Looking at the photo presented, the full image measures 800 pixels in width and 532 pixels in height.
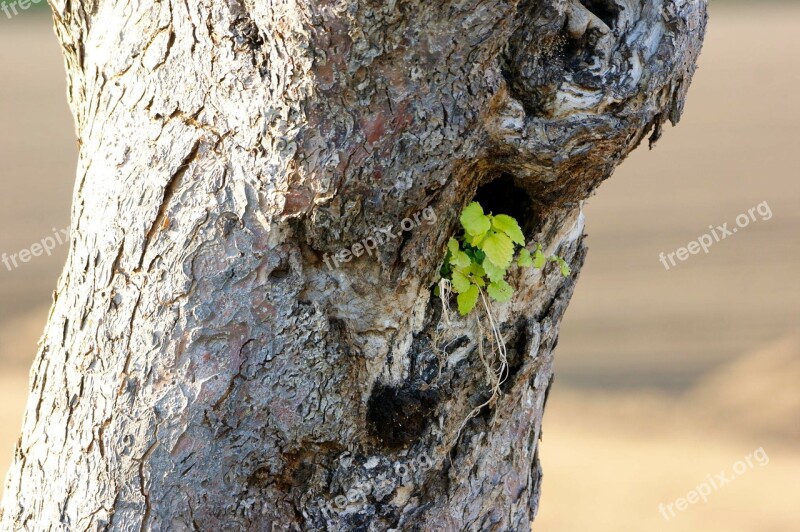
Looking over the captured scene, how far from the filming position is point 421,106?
66.1 inches

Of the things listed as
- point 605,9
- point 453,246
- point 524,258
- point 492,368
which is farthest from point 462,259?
point 605,9

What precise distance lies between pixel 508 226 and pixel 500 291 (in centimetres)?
16

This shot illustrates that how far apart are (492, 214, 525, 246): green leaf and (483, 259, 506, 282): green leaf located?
0.08 metres

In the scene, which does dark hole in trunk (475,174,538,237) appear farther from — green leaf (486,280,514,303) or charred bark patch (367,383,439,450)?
charred bark patch (367,383,439,450)

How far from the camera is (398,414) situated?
196 centimetres

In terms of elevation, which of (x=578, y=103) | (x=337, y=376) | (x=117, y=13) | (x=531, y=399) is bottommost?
(x=531, y=399)

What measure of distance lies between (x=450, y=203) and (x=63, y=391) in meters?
1.00

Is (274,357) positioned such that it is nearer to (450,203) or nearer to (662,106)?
(450,203)

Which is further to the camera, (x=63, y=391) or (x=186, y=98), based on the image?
(x=63, y=391)

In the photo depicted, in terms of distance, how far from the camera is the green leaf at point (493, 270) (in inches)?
74.5

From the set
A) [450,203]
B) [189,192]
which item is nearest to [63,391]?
[189,192]

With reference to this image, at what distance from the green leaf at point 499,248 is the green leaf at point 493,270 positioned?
2cm

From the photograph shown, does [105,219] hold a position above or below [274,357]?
above

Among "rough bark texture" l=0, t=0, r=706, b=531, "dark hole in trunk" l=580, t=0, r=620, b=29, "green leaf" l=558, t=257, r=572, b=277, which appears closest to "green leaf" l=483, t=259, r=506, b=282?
"rough bark texture" l=0, t=0, r=706, b=531
